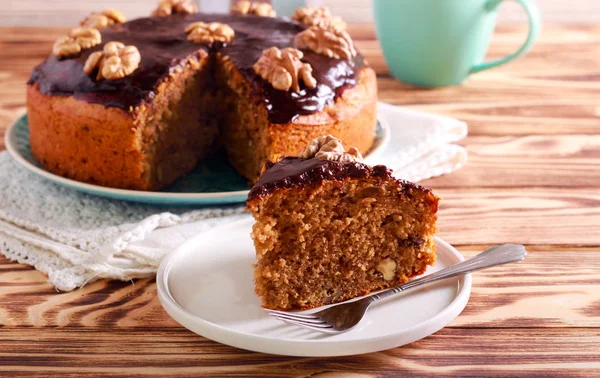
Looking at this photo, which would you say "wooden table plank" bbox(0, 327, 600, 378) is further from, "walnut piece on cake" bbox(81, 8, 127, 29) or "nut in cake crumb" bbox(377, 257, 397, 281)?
"walnut piece on cake" bbox(81, 8, 127, 29)

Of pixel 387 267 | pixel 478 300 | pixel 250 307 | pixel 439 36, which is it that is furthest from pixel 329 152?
pixel 439 36

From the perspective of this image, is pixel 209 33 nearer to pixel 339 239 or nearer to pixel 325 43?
pixel 325 43

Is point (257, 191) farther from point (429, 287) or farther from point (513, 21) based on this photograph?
point (513, 21)

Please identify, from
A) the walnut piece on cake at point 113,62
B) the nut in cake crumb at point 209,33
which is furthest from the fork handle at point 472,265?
the nut in cake crumb at point 209,33

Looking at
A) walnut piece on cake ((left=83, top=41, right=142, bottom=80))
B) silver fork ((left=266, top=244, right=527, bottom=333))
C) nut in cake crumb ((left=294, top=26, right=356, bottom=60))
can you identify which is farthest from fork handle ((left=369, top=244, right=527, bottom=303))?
walnut piece on cake ((left=83, top=41, right=142, bottom=80))

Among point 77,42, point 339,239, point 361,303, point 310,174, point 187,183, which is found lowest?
point 187,183

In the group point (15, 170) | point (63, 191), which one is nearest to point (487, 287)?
point (63, 191)
